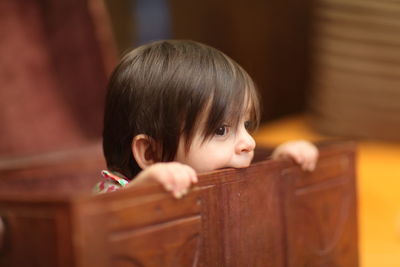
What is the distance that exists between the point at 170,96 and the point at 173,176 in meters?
0.19

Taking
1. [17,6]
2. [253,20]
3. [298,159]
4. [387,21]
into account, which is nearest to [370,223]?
[298,159]

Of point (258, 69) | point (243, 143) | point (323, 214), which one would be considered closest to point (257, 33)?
point (258, 69)

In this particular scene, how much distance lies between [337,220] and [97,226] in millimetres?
622

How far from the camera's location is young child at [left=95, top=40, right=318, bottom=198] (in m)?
1.22

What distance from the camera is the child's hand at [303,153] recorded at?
1.35 metres

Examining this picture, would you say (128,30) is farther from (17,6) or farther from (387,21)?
(387,21)

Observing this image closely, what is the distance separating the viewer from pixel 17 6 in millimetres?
2189

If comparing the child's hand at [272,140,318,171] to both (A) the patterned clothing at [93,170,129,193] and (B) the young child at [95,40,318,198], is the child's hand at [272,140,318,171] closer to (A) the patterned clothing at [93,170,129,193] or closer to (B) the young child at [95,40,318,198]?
(B) the young child at [95,40,318,198]

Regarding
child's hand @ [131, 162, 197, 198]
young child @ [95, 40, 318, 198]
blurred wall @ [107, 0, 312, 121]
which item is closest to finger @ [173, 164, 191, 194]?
child's hand @ [131, 162, 197, 198]

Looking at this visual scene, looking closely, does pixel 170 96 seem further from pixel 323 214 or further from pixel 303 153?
pixel 323 214

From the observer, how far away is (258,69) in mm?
3330

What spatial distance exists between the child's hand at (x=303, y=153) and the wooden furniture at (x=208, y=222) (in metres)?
0.02

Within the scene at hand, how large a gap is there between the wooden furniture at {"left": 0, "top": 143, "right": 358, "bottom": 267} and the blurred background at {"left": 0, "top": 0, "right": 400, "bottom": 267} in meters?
0.32

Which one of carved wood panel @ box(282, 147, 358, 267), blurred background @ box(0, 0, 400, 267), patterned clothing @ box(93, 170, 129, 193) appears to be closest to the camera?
patterned clothing @ box(93, 170, 129, 193)
